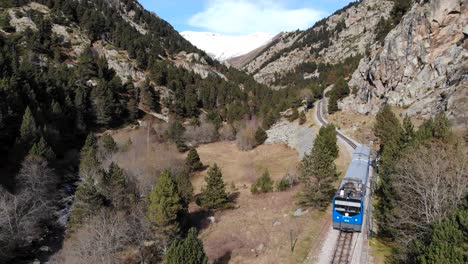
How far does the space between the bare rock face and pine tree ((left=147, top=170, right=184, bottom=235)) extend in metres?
35.2

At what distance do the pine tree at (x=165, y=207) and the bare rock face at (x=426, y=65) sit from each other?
1387 inches

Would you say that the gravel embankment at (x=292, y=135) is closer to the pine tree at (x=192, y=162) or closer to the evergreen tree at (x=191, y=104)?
the pine tree at (x=192, y=162)

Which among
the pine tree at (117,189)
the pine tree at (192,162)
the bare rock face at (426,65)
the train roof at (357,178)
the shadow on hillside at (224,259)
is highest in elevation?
the bare rock face at (426,65)

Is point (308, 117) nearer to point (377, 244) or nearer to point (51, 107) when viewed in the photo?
point (51, 107)

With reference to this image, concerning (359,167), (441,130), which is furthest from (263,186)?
(441,130)

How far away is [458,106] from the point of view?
47.0 meters

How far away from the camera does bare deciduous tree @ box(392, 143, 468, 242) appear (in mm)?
23141

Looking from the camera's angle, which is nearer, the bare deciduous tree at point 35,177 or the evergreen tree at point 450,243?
the evergreen tree at point 450,243

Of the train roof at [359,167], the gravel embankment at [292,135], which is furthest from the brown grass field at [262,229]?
the gravel embankment at [292,135]

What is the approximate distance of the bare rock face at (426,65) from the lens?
53188mm

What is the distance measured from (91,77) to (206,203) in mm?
82165

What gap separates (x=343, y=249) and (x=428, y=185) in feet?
27.5

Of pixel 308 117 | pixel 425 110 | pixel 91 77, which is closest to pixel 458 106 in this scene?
pixel 425 110

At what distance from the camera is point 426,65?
65188 millimetres
